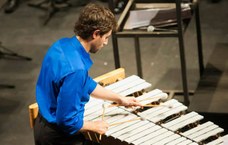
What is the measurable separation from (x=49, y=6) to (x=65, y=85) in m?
4.66

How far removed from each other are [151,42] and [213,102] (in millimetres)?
2071

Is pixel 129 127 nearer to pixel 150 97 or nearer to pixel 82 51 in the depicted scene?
pixel 150 97

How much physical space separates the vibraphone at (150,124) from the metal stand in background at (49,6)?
349cm

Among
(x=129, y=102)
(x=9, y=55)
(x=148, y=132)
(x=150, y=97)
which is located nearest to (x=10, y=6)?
(x=9, y=55)

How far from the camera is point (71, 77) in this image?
14.6 feet

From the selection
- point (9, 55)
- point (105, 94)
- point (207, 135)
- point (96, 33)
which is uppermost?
point (96, 33)

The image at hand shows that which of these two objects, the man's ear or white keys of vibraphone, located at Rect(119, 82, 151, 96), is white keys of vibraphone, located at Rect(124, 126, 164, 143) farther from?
the man's ear

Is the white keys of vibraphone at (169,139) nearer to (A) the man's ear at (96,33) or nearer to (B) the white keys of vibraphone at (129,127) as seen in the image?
(B) the white keys of vibraphone at (129,127)

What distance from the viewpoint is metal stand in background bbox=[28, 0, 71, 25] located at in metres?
8.89

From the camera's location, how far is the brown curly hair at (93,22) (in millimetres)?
4562

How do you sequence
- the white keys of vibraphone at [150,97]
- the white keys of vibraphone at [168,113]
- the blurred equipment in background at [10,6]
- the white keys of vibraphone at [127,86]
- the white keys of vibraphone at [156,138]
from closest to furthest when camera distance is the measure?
the white keys of vibraphone at [156,138] → the white keys of vibraphone at [168,113] → the white keys of vibraphone at [150,97] → the white keys of vibraphone at [127,86] → the blurred equipment in background at [10,6]

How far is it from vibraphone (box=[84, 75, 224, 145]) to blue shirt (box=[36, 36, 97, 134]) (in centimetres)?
48

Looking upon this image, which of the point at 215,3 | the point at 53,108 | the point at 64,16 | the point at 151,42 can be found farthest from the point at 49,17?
the point at 53,108

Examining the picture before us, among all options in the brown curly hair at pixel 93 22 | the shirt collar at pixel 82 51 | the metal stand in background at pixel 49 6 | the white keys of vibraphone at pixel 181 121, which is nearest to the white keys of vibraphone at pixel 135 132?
the white keys of vibraphone at pixel 181 121
